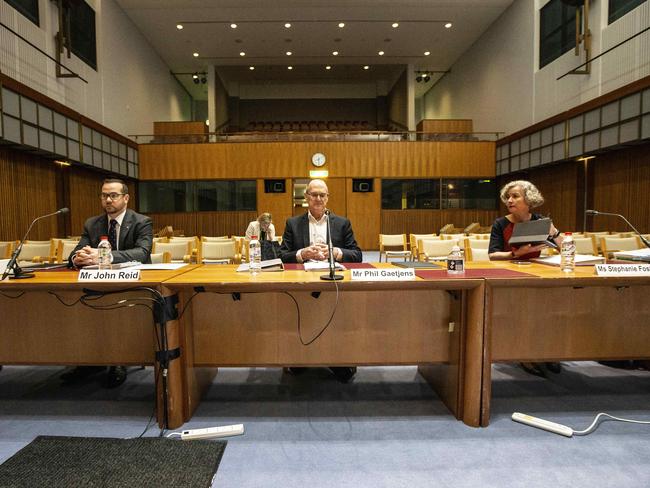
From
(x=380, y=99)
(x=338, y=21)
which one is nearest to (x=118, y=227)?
(x=338, y=21)

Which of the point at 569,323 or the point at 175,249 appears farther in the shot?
the point at 175,249

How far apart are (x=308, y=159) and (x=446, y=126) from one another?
5321 millimetres

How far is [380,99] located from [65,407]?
19.3 m

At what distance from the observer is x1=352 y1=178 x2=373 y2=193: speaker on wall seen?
12695 mm

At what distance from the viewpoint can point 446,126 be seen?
1361 cm

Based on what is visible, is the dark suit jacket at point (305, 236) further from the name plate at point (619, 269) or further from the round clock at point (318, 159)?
the round clock at point (318, 159)

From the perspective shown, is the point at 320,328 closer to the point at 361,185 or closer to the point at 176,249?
the point at 176,249

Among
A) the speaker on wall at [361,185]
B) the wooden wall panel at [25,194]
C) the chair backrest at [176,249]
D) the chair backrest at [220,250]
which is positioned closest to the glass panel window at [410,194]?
the speaker on wall at [361,185]

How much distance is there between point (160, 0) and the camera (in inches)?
450

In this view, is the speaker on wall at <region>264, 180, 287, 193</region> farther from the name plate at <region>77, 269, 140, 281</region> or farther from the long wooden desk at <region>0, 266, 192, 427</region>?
the name plate at <region>77, 269, 140, 281</region>

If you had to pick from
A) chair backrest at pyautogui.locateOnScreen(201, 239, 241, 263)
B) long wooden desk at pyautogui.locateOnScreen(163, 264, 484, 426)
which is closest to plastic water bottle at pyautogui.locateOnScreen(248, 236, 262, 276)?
long wooden desk at pyautogui.locateOnScreen(163, 264, 484, 426)

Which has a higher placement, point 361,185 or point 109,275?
point 361,185

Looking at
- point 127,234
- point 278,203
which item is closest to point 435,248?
point 127,234

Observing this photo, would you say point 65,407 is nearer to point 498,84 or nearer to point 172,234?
point 172,234
